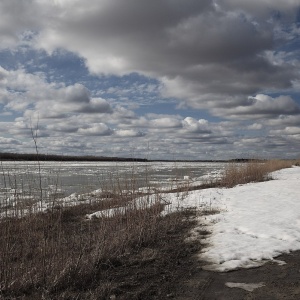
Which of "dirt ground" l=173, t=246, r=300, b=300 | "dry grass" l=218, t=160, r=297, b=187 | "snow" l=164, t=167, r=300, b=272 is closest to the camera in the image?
"dirt ground" l=173, t=246, r=300, b=300

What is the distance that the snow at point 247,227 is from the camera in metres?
5.11

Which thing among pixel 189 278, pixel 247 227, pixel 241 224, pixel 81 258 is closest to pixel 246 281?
pixel 189 278

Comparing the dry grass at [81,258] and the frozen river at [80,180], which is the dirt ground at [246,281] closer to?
the dry grass at [81,258]

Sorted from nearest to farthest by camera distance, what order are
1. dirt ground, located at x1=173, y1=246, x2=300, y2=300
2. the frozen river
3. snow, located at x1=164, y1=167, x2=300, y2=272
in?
dirt ground, located at x1=173, y1=246, x2=300, y2=300, snow, located at x1=164, y1=167, x2=300, y2=272, the frozen river

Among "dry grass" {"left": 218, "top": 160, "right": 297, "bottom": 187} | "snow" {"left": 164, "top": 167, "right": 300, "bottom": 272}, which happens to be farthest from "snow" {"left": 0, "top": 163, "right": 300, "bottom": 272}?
"dry grass" {"left": 218, "top": 160, "right": 297, "bottom": 187}

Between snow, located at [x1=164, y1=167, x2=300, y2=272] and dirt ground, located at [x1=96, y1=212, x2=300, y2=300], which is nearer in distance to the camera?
dirt ground, located at [x1=96, y1=212, x2=300, y2=300]

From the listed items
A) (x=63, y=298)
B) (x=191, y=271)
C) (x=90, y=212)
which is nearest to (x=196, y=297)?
(x=191, y=271)

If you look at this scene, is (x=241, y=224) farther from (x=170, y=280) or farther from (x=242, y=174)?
(x=242, y=174)

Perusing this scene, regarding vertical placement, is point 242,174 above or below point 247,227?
above

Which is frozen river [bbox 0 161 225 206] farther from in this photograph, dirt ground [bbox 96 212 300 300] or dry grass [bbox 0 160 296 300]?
dirt ground [bbox 96 212 300 300]

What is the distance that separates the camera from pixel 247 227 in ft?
22.5

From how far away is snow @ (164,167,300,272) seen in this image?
5105 millimetres

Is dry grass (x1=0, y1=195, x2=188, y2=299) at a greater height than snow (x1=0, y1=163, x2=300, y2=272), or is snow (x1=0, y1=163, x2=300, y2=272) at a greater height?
dry grass (x1=0, y1=195, x2=188, y2=299)

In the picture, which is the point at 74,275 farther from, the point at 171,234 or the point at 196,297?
the point at 171,234
